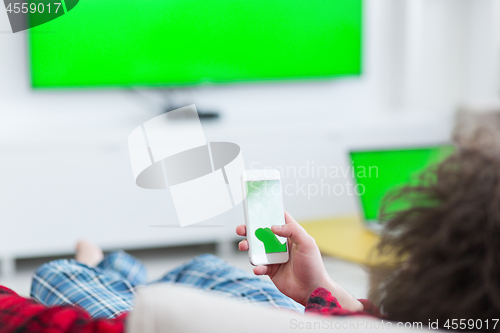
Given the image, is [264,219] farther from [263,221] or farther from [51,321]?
[51,321]

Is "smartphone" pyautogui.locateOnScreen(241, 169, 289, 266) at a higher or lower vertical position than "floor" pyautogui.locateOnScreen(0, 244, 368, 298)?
higher

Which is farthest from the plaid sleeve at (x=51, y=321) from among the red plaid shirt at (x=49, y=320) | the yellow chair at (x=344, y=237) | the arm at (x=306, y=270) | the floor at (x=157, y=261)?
the floor at (x=157, y=261)

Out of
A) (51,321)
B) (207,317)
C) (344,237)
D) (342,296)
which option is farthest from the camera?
(344,237)

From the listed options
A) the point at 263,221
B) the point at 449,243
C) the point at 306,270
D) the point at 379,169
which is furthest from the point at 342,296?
the point at 379,169

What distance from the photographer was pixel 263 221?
3.18 feet

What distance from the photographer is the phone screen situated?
96cm

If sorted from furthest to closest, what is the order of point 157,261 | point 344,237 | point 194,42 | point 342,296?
point 194,42, point 157,261, point 344,237, point 342,296

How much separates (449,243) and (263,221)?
0.49 meters

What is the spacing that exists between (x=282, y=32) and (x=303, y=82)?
36 cm

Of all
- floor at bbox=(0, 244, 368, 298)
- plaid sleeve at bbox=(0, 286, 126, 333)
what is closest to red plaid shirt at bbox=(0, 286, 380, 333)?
plaid sleeve at bbox=(0, 286, 126, 333)

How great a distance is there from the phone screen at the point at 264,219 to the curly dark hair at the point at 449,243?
39cm

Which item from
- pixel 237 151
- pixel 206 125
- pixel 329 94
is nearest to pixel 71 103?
pixel 206 125

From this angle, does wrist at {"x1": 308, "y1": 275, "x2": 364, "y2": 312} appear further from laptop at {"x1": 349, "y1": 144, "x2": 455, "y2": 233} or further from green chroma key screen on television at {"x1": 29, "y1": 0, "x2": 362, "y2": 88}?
green chroma key screen on television at {"x1": 29, "y1": 0, "x2": 362, "y2": 88}

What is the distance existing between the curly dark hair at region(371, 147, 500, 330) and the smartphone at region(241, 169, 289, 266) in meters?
0.39
